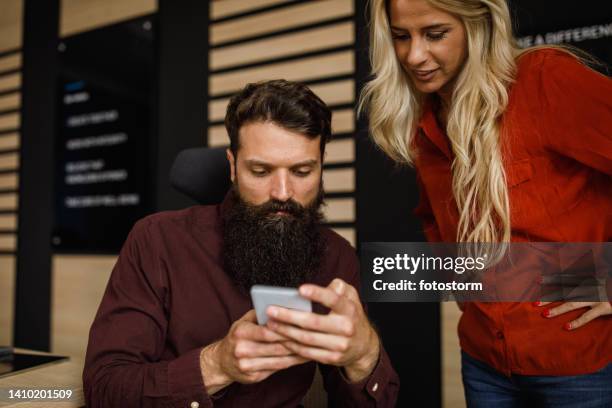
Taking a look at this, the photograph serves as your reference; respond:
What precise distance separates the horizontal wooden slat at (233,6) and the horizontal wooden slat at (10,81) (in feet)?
4.89

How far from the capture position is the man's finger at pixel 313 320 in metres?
0.72

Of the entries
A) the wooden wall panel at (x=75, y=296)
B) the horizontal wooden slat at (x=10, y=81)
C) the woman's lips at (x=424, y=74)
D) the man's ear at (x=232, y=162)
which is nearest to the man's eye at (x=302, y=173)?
the man's ear at (x=232, y=162)

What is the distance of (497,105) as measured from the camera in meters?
1.05

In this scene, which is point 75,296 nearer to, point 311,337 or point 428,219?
point 428,219

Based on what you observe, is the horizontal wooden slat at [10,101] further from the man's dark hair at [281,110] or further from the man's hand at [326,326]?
the man's hand at [326,326]

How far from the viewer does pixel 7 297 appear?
313 cm

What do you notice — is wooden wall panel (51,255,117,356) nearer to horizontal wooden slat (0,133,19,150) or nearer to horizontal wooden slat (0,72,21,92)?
horizontal wooden slat (0,133,19,150)

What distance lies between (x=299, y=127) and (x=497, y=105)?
45 cm

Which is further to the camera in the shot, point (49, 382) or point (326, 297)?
point (49, 382)

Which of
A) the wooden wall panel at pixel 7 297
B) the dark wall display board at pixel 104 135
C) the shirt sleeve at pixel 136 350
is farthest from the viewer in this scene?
the wooden wall panel at pixel 7 297

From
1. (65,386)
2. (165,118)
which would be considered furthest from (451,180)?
(165,118)

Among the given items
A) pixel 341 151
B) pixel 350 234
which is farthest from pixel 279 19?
pixel 350 234

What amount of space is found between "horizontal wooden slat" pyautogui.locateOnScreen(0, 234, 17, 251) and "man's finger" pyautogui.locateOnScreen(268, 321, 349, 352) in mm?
2974

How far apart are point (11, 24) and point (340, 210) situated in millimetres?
2566
